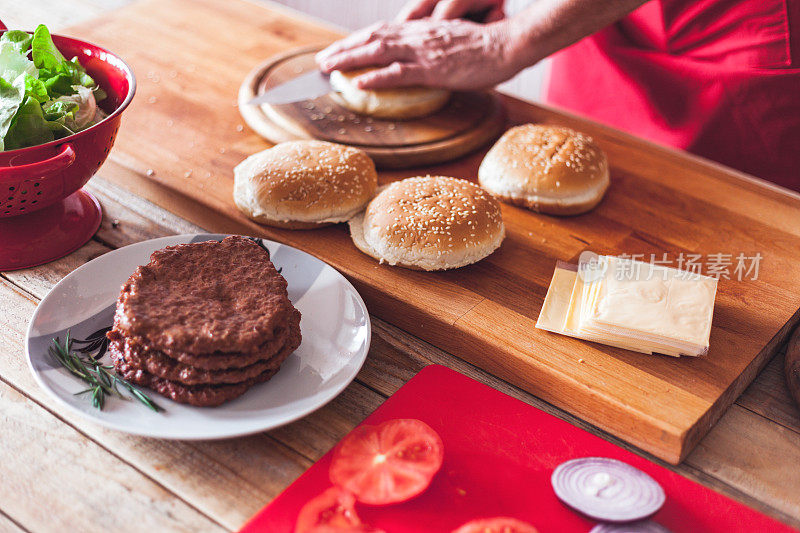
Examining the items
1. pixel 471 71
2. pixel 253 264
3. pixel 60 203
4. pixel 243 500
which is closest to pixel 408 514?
pixel 243 500

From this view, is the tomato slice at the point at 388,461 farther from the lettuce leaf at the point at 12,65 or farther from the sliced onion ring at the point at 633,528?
the lettuce leaf at the point at 12,65

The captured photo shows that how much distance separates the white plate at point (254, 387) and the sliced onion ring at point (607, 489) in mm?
419

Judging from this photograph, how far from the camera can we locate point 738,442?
1.40 meters

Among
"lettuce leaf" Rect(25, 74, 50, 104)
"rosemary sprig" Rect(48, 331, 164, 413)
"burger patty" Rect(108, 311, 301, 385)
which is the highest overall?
"lettuce leaf" Rect(25, 74, 50, 104)

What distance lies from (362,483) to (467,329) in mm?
462

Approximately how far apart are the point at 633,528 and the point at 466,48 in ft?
5.05

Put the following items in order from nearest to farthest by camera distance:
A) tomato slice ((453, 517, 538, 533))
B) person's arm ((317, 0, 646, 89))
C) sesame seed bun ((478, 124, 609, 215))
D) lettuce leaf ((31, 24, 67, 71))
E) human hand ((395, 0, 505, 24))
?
tomato slice ((453, 517, 538, 533)) → lettuce leaf ((31, 24, 67, 71)) → sesame seed bun ((478, 124, 609, 215)) → person's arm ((317, 0, 646, 89)) → human hand ((395, 0, 505, 24))

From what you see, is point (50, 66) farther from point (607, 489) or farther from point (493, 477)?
point (607, 489)

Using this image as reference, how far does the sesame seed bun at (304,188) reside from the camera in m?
1.77

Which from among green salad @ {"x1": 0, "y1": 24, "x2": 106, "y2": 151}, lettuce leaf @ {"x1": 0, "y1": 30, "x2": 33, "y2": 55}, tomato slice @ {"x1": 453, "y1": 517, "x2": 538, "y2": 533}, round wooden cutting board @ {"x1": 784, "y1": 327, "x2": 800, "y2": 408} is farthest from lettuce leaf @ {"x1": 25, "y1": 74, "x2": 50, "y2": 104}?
round wooden cutting board @ {"x1": 784, "y1": 327, "x2": 800, "y2": 408}

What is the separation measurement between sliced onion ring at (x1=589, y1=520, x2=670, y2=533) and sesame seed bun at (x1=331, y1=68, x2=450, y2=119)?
4.67 ft

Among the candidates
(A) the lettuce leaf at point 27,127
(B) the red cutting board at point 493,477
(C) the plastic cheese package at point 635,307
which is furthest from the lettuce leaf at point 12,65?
(C) the plastic cheese package at point 635,307

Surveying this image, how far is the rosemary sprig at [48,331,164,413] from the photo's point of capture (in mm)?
1260

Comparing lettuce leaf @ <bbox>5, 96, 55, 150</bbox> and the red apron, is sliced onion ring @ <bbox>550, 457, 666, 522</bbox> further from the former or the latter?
the red apron
